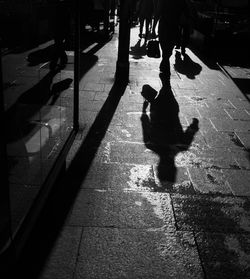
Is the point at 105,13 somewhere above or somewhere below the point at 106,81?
above

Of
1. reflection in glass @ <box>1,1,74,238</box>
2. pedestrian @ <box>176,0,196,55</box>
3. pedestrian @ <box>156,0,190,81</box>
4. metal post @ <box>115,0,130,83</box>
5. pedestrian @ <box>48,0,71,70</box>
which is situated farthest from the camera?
pedestrian @ <box>176,0,196,55</box>

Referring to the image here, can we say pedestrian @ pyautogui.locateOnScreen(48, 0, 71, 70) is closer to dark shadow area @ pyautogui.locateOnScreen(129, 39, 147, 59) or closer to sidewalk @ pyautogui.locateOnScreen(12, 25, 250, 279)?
sidewalk @ pyautogui.locateOnScreen(12, 25, 250, 279)

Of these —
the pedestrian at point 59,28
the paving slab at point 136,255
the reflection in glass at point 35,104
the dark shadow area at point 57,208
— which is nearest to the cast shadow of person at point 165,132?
the dark shadow area at point 57,208

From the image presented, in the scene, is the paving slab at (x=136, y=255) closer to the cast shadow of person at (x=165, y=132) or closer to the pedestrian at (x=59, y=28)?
the cast shadow of person at (x=165, y=132)

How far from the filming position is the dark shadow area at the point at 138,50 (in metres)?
10.8

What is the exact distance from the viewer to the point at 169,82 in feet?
25.3

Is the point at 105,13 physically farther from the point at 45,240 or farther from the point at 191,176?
the point at 45,240

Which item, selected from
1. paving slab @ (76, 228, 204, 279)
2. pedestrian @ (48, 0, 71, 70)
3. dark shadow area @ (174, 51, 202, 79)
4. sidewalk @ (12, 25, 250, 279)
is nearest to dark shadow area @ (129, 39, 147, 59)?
dark shadow area @ (174, 51, 202, 79)

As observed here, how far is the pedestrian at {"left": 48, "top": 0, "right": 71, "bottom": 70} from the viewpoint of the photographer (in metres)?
3.21

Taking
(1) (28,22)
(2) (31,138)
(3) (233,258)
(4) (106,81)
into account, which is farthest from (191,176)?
(4) (106,81)

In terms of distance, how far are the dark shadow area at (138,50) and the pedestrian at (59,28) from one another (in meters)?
6.44

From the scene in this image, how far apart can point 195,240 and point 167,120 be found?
2865 millimetres

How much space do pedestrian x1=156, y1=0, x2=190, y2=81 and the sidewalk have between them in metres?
2.25

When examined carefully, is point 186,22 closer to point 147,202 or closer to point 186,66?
point 186,66
